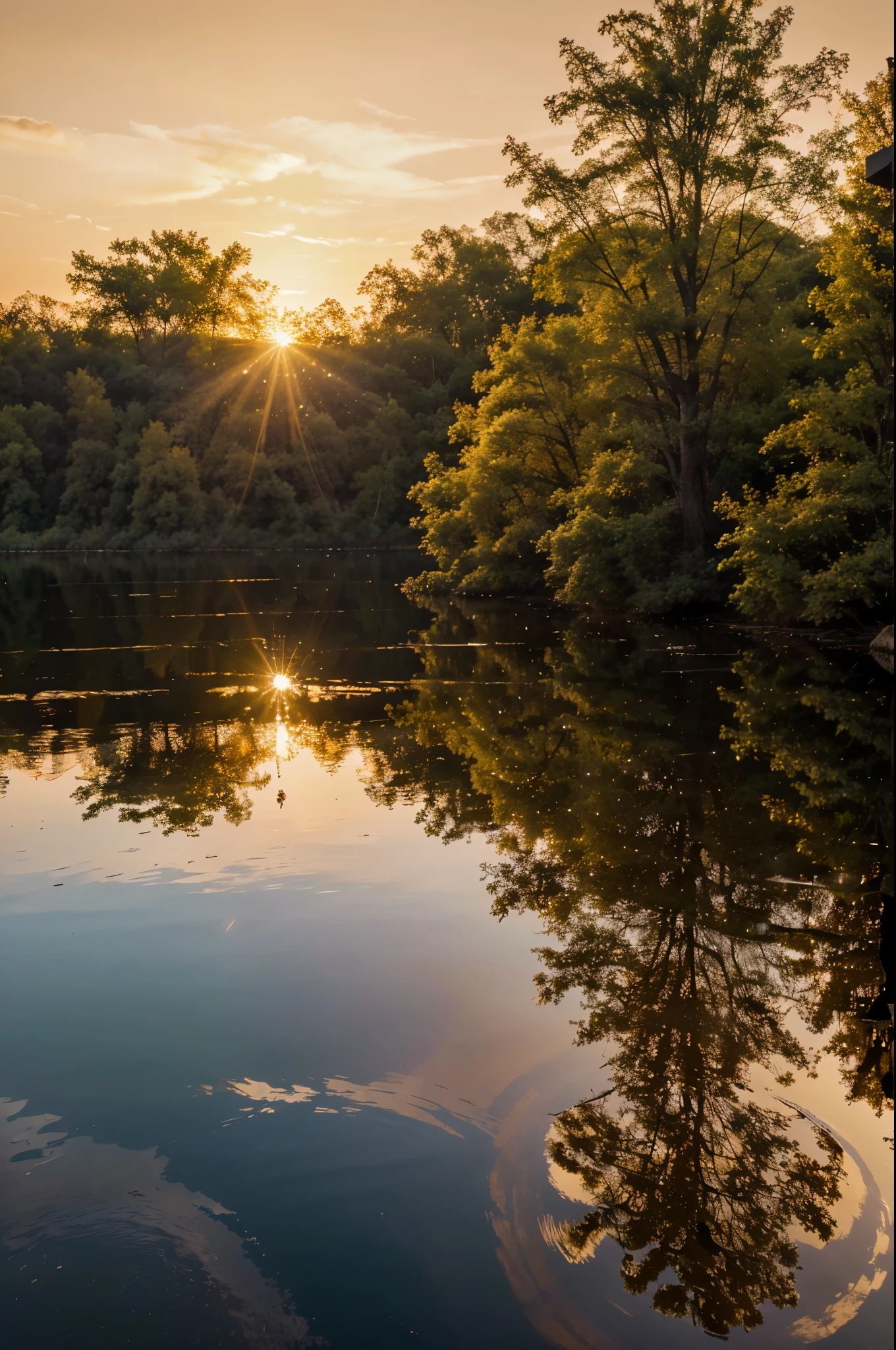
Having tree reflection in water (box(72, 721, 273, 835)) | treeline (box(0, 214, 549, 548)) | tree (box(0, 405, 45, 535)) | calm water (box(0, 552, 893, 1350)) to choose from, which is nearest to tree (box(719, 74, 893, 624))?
calm water (box(0, 552, 893, 1350))

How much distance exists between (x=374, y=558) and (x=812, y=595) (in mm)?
50533

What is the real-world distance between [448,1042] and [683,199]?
31516 mm

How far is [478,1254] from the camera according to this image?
5023mm

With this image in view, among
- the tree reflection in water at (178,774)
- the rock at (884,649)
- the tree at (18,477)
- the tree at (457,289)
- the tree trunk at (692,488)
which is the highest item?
the tree at (457,289)

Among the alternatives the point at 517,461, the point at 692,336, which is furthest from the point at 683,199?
the point at 517,461

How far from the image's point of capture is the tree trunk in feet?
111

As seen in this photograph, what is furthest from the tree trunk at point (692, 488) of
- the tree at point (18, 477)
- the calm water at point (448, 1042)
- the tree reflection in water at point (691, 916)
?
the tree at point (18, 477)

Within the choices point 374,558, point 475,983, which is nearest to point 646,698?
point 475,983

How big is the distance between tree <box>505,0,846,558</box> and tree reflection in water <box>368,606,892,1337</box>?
16.9 m

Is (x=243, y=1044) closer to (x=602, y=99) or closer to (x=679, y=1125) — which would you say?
(x=679, y=1125)

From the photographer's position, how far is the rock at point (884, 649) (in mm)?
22281

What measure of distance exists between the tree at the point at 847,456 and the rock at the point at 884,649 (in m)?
1.13

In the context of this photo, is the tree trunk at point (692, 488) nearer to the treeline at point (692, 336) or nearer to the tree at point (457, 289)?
the treeline at point (692, 336)

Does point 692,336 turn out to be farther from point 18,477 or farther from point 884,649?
point 18,477
